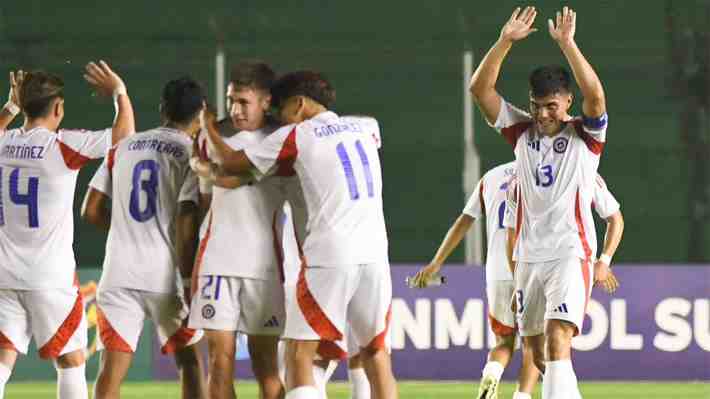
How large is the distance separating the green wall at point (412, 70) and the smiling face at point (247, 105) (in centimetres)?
825

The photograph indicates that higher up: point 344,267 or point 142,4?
point 142,4

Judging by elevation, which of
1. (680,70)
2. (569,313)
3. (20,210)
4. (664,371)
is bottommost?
(664,371)

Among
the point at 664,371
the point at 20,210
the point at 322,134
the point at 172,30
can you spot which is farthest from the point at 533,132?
the point at 172,30

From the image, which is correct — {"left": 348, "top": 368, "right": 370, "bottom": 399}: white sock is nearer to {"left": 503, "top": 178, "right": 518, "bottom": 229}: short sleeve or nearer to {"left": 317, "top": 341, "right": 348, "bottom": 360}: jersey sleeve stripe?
{"left": 503, "top": 178, "right": 518, "bottom": 229}: short sleeve

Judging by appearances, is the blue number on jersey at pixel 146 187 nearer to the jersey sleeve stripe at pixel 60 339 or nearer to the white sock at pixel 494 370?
the jersey sleeve stripe at pixel 60 339

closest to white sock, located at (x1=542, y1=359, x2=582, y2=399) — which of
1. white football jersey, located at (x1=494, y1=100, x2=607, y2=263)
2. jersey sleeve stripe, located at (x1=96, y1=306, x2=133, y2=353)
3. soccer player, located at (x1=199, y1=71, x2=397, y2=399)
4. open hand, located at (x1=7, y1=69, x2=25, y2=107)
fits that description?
white football jersey, located at (x1=494, y1=100, x2=607, y2=263)

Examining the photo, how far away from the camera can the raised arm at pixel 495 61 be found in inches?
340

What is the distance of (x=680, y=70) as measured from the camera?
1722 cm

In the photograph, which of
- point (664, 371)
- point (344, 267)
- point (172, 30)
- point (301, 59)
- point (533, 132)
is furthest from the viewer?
point (172, 30)

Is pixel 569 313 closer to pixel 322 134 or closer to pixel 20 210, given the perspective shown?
pixel 322 134

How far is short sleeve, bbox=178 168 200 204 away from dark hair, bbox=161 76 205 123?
1.07 feet

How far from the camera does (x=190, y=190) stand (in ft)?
27.1

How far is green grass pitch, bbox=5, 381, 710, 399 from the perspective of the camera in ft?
42.4

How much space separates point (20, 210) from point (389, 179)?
9018mm
